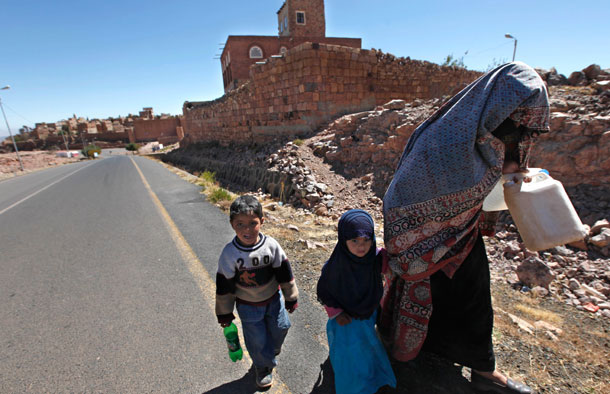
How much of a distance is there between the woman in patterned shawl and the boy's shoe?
2.94 ft

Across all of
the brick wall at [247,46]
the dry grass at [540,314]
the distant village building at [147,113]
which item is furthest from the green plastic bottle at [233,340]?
the distant village building at [147,113]

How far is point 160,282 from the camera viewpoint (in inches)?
142

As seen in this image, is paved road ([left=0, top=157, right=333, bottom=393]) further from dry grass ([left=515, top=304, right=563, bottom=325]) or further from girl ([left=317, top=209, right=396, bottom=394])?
dry grass ([left=515, top=304, right=563, bottom=325])

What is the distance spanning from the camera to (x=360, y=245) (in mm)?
1802

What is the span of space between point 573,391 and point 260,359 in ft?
6.73

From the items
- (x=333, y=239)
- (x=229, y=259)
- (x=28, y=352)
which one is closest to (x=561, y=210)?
(x=229, y=259)

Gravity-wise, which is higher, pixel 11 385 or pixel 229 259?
pixel 229 259

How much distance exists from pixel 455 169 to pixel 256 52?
84.7 ft

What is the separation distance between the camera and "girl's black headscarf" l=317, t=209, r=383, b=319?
189 cm

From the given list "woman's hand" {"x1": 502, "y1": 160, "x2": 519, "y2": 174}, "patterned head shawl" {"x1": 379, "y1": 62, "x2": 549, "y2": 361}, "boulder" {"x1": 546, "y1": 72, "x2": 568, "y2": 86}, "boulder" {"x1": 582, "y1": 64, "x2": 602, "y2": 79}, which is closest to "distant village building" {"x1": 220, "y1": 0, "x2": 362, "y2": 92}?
"boulder" {"x1": 546, "y1": 72, "x2": 568, "y2": 86}

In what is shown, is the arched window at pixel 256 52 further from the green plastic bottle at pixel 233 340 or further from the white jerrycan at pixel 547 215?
the white jerrycan at pixel 547 215

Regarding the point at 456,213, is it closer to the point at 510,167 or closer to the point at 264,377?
the point at 510,167

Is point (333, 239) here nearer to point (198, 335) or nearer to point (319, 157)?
point (198, 335)

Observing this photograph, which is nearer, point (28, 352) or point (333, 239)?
point (28, 352)
